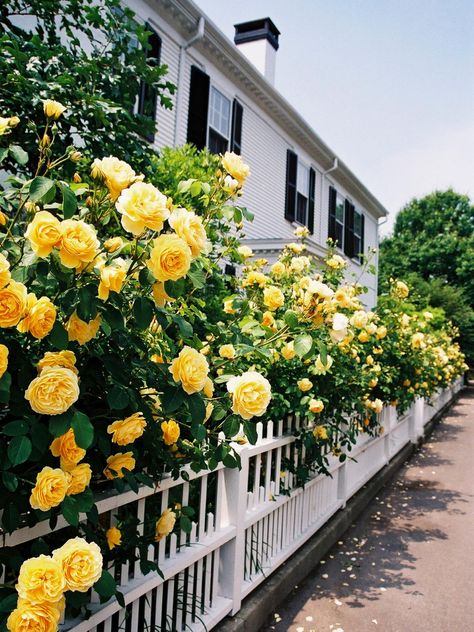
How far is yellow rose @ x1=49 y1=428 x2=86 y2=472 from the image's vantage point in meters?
1.39

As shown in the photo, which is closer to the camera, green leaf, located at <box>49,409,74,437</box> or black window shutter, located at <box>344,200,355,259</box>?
green leaf, located at <box>49,409,74,437</box>

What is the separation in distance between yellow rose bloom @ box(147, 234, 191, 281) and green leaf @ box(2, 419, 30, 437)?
1.70 ft

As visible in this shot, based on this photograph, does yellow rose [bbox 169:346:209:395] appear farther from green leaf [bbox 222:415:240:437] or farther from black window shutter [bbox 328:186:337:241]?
black window shutter [bbox 328:186:337:241]

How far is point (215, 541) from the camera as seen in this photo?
2.75 meters

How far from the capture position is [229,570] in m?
2.94

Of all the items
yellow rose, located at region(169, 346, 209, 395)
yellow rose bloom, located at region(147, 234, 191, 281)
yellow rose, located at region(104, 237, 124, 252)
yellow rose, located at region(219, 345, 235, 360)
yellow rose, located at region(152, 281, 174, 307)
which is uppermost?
yellow rose, located at region(104, 237, 124, 252)

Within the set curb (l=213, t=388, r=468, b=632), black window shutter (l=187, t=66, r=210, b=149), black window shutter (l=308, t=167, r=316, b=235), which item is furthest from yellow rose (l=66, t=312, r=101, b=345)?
black window shutter (l=308, t=167, r=316, b=235)

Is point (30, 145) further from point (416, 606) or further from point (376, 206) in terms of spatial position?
point (376, 206)

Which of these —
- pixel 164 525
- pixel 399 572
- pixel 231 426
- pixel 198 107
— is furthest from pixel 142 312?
pixel 198 107

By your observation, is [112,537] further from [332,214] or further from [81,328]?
[332,214]

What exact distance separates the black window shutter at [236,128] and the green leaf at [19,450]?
10417mm

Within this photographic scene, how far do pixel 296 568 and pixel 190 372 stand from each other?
2841 millimetres

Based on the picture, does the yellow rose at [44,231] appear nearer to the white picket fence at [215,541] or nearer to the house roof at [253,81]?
the white picket fence at [215,541]

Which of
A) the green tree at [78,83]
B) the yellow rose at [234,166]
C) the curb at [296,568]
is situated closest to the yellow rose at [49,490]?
the yellow rose at [234,166]
